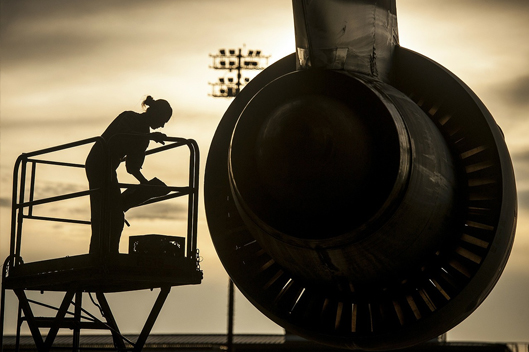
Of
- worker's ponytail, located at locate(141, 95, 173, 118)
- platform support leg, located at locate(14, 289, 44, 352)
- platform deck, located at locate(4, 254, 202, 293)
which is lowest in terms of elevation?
platform support leg, located at locate(14, 289, 44, 352)

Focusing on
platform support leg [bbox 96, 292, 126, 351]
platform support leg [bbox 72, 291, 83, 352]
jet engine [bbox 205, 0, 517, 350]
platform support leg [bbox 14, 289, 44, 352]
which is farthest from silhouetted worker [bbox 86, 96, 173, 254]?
jet engine [bbox 205, 0, 517, 350]

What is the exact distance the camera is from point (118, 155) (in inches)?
428

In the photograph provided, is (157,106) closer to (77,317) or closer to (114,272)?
(114,272)

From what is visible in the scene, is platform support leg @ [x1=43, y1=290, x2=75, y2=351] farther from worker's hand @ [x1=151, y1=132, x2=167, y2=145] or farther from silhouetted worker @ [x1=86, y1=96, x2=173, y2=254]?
worker's hand @ [x1=151, y1=132, x2=167, y2=145]

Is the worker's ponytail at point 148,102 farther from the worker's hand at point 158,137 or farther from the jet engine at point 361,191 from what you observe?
the jet engine at point 361,191

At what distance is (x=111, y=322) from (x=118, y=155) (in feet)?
7.29

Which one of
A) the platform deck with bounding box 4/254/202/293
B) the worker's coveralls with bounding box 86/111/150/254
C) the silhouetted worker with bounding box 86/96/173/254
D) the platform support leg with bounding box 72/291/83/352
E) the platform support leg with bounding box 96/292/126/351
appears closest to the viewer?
the platform deck with bounding box 4/254/202/293

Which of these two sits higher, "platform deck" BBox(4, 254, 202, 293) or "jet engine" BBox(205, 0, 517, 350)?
"jet engine" BBox(205, 0, 517, 350)

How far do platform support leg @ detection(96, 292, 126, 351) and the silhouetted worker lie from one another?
1042 mm

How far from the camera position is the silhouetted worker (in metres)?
10.6

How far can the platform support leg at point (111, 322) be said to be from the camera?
35.6 ft

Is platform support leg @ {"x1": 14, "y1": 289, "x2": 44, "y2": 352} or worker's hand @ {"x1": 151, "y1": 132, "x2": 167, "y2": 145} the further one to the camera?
platform support leg @ {"x1": 14, "y1": 289, "x2": 44, "y2": 352}

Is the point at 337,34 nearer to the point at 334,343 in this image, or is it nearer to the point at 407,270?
the point at 407,270

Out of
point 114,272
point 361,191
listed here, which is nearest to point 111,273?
point 114,272
